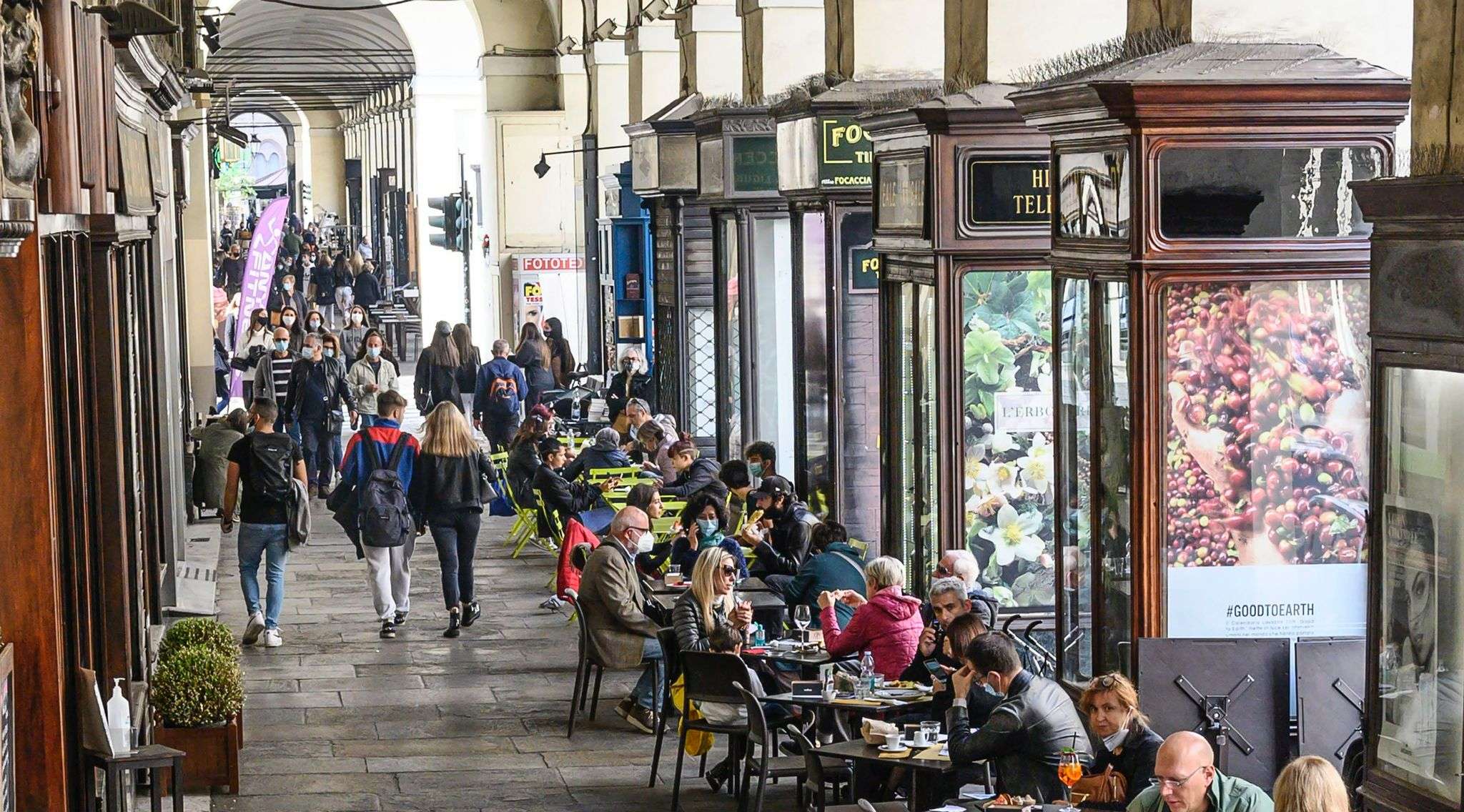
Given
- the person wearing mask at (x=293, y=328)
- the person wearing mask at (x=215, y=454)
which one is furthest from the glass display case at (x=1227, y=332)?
the person wearing mask at (x=293, y=328)

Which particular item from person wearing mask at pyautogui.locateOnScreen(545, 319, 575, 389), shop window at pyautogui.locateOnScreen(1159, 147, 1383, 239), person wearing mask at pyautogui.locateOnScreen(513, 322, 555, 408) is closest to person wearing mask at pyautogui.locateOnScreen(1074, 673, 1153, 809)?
shop window at pyautogui.locateOnScreen(1159, 147, 1383, 239)

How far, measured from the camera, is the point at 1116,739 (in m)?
6.93

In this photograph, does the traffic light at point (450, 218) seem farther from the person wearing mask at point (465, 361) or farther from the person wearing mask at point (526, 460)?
the person wearing mask at point (526, 460)

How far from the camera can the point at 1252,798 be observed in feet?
20.5

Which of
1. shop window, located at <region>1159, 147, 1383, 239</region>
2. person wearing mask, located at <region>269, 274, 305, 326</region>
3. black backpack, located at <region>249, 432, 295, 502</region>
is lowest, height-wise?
black backpack, located at <region>249, 432, 295, 502</region>

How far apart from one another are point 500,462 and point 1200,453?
434 inches

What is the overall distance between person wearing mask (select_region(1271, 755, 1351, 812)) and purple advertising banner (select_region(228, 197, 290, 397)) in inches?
614

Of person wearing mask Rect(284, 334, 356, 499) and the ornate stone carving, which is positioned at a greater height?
the ornate stone carving

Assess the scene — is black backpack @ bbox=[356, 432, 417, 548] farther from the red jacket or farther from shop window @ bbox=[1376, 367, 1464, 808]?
shop window @ bbox=[1376, 367, 1464, 808]

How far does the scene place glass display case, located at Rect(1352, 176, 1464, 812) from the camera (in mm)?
5289

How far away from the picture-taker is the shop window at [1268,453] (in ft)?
24.5

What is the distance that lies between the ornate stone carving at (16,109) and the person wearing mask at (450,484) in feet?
24.2

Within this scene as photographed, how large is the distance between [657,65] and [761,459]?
6.69 m

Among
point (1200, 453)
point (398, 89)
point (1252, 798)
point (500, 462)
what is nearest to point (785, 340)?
point (500, 462)
